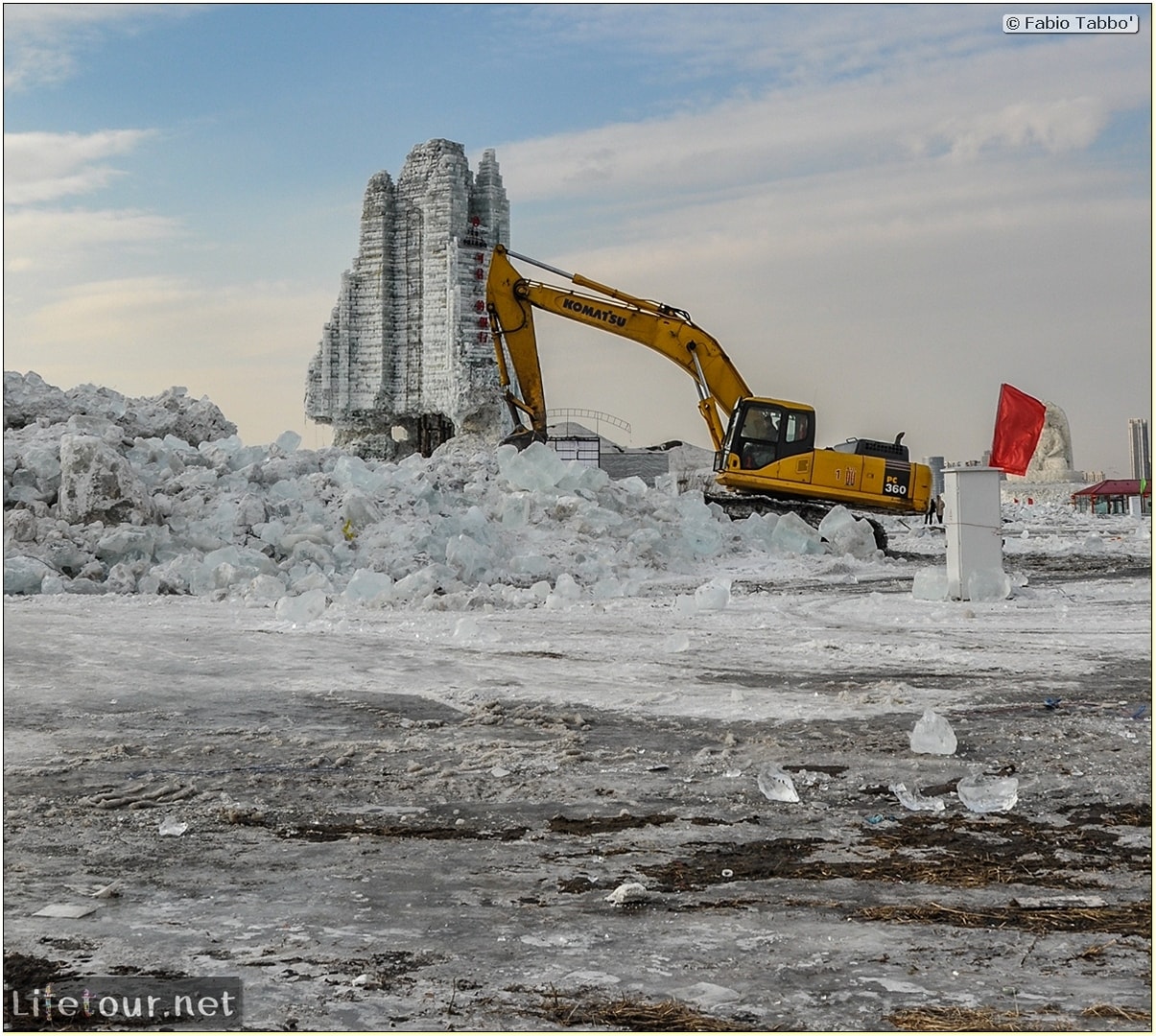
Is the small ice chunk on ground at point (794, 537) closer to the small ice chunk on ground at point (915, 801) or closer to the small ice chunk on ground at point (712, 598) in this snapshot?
the small ice chunk on ground at point (712, 598)

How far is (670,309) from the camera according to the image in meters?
18.1

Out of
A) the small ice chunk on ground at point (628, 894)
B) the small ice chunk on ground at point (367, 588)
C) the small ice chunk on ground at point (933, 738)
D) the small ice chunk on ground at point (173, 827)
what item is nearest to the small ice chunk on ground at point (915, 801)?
the small ice chunk on ground at point (933, 738)

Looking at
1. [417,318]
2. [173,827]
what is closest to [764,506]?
[173,827]

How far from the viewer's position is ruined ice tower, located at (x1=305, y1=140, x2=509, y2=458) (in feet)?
124

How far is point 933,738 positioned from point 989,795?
2.39 ft

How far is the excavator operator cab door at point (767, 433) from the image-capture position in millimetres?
16750

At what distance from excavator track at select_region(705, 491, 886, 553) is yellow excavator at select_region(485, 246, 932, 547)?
1 cm

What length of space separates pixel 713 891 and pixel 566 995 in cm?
80

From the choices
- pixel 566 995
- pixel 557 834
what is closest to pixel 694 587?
pixel 557 834

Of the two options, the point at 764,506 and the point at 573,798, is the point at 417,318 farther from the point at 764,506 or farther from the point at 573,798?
the point at 573,798

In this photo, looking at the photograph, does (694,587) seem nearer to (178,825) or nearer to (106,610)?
(106,610)

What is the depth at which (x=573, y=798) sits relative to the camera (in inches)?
170

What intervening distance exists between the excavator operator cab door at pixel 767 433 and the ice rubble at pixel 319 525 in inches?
42.2

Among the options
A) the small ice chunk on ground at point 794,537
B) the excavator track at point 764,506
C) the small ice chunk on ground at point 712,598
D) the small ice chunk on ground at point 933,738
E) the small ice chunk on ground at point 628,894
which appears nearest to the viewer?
the small ice chunk on ground at point 628,894
